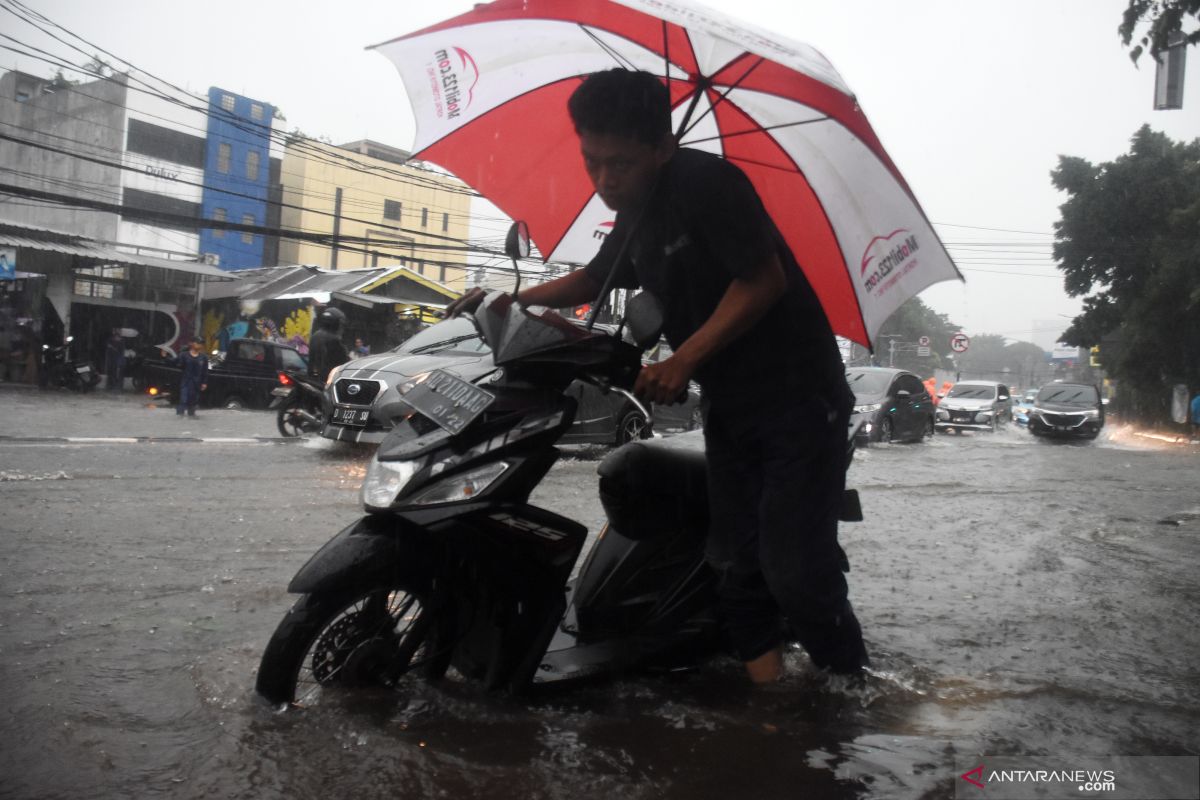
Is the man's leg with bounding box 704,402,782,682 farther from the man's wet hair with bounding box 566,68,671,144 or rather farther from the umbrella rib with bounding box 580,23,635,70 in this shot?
the umbrella rib with bounding box 580,23,635,70

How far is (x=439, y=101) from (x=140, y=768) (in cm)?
236

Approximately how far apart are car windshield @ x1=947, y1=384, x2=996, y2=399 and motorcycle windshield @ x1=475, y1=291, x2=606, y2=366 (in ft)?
95.1

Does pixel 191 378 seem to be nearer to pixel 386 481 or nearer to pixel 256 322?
pixel 256 322

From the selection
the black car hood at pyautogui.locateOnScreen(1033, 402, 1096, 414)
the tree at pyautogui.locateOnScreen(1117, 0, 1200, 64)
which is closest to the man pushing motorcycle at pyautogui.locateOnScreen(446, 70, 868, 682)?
the tree at pyautogui.locateOnScreen(1117, 0, 1200, 64)

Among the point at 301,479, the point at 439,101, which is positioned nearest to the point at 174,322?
the point at 301,479

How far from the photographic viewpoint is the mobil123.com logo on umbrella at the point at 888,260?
3.05m

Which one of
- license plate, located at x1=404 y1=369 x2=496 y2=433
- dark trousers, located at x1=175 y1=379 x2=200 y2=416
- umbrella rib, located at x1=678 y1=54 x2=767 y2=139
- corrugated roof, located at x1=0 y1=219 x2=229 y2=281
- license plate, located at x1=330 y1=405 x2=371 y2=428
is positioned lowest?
A: dark trousers, located at x1=175 y1=379 x2=200 y2=416

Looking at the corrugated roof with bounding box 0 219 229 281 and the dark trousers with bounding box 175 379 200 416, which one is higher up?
the corrugated roof with bounding box 0 219 229 281

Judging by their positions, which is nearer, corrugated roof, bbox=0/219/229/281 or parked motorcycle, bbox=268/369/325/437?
parked motorcycle, bbox=268/369/325/437

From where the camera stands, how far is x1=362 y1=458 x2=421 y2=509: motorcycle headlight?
90.8 inches

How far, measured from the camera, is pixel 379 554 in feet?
7.58

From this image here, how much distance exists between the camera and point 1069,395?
26.2 meters

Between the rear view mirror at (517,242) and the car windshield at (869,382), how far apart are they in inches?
590

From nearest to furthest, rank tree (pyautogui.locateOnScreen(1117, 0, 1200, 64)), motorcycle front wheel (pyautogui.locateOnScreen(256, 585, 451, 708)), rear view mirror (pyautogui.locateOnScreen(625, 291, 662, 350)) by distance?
rear view mirror (pyautogui.locateOnScreen(625, 291, 662, 350)) → motorcycle front wheel (pyautogui.locateOnScreen(256, 585, 451, 708)) → tree (pyautogui.locateOnScreen(1117, 0, 1200, 64))
